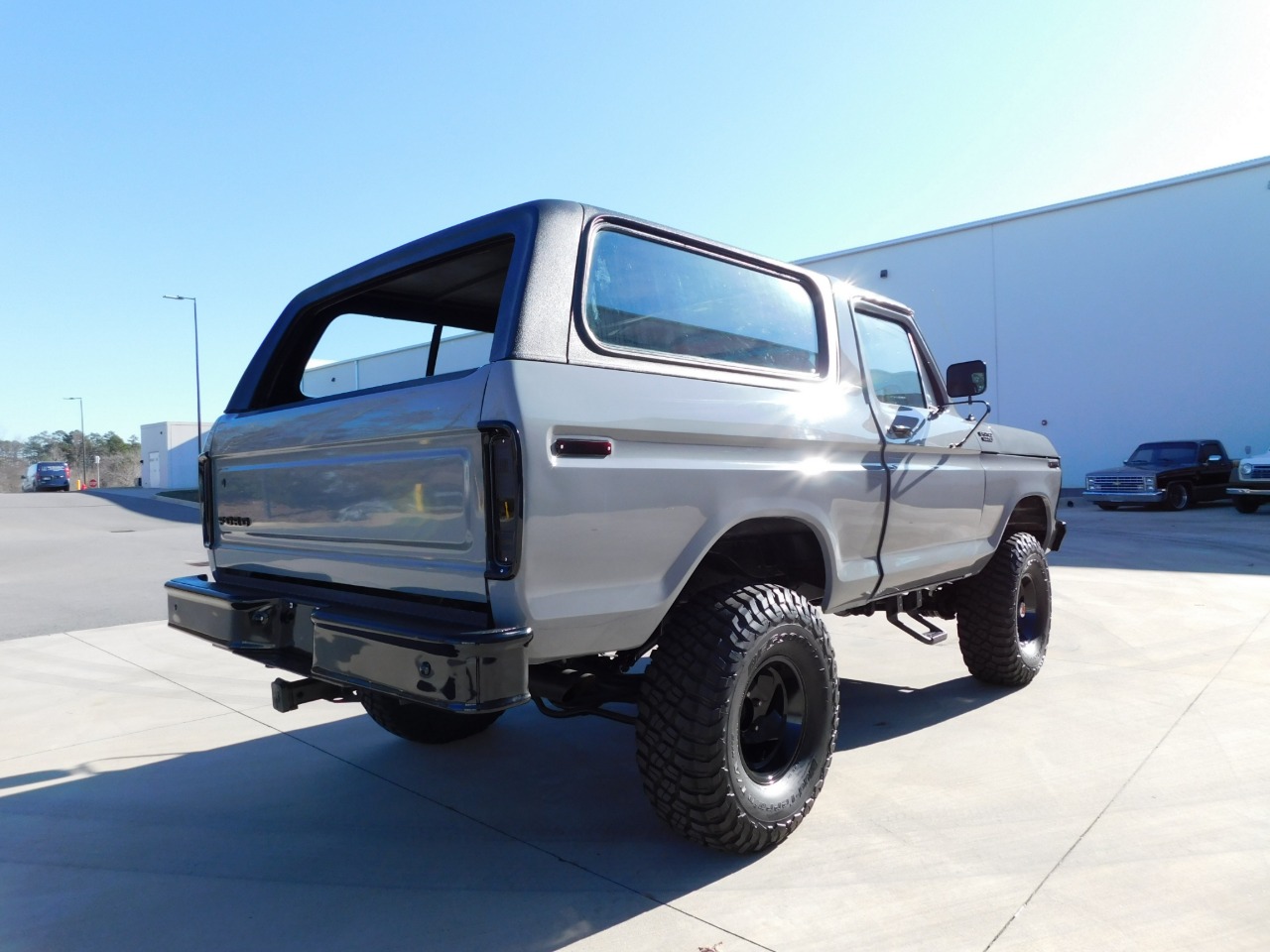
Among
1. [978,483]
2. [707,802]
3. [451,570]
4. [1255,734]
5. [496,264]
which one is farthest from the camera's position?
[978,483]

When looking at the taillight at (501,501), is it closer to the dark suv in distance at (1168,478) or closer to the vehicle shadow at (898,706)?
the vehicle shadow at (898,706)

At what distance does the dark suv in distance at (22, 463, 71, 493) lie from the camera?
40219mm

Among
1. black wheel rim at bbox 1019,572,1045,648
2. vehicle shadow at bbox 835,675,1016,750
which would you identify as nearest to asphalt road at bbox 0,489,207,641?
vehicle shadow at bbox 835,675,1016,750

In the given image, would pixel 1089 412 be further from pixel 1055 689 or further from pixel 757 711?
pixel 757 711

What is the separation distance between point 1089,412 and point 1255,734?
22.7 metres

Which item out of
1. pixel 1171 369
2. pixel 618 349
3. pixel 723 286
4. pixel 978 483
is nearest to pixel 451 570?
pixel 618 349

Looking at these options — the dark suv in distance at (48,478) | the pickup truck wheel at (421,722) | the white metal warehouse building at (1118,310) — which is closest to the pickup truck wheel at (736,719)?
the pickup truck wheel at (421,722)

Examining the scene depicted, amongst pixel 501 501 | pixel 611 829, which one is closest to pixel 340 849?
pixel 611 829

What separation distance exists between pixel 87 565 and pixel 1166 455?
20366 millimetres

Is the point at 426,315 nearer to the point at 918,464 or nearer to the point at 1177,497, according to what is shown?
the point at 918,464

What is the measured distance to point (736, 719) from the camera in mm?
2631

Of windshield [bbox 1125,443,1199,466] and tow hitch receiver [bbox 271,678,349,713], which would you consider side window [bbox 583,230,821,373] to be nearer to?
tow hitch receiver [bbox 271,678,349,713]

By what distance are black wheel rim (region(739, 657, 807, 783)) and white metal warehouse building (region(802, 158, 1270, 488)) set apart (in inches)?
845

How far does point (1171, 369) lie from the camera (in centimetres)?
2255
